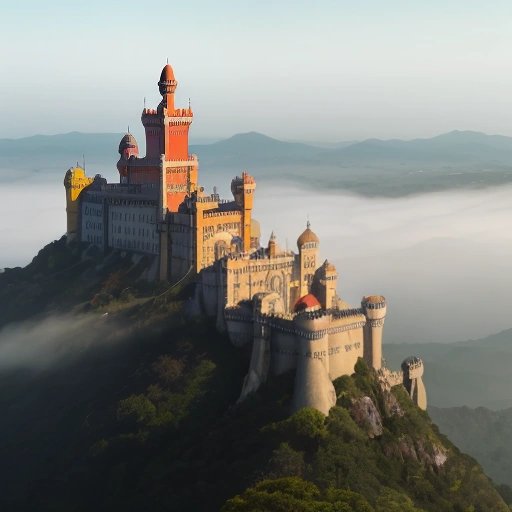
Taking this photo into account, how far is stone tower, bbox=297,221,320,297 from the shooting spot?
8869 cm

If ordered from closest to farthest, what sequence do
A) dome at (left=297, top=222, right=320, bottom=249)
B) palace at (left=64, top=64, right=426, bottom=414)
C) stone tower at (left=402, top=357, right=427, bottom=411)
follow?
palace at (left=64, top=64, right=426, bottom=414) → stone tower at (left=402, top=357, right=427, bottom=411) → dome at (left=297, top=222, right=320, bottom=249)

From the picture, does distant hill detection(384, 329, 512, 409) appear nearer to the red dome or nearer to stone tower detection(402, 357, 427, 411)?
stone tower detection(402, 357, 427, 411)

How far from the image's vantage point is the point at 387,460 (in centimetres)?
7412

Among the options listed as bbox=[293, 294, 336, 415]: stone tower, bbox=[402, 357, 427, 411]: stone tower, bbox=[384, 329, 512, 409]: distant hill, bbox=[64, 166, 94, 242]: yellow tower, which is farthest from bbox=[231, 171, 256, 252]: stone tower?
bbox=[384, 329, 512, 409]: distant hill

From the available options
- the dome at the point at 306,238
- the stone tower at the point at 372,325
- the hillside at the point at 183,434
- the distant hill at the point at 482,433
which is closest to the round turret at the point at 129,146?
the hillside at the point at 183,434

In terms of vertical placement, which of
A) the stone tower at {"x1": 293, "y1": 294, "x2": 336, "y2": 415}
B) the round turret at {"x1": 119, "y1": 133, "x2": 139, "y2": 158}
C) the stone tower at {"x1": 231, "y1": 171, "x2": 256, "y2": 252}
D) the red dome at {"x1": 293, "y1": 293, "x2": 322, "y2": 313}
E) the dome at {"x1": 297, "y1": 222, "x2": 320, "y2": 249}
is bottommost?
the stone tower at {"x1": 293, "y1": 294, "x2": 336, "y2": 415}

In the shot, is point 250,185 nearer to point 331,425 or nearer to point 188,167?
point 188,167

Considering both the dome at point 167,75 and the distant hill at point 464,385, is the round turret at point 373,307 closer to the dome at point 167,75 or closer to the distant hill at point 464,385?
the dome at point 167,75

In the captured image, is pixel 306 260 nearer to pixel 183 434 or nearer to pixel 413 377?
pixel 413 377

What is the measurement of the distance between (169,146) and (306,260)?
2299cm

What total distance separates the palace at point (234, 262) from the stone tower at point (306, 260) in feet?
0.32

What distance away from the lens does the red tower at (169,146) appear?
323 feet

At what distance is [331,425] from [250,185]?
30723 millimetres

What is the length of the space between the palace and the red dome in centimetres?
13
